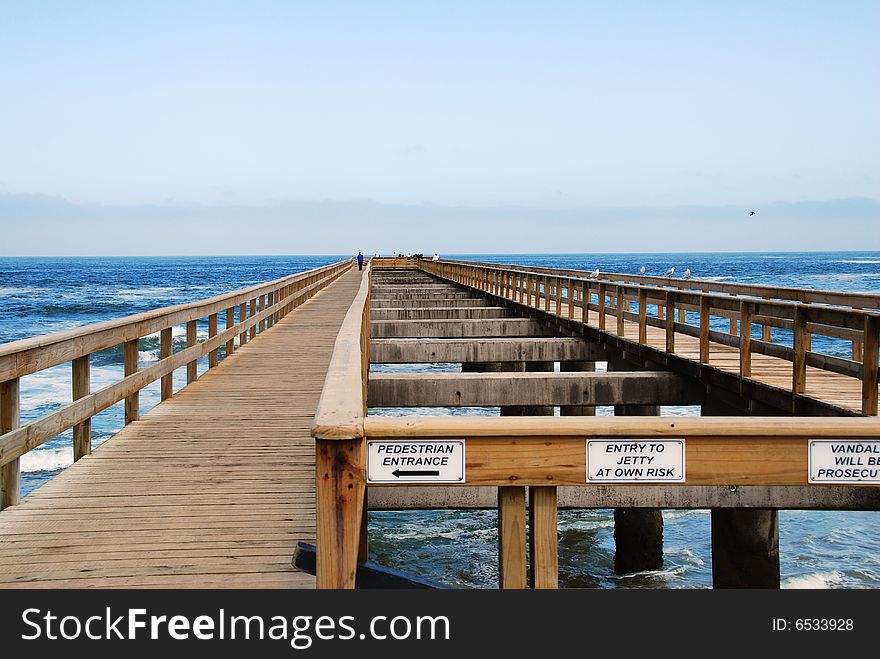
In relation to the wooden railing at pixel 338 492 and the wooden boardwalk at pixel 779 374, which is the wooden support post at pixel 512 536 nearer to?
the wooden railing at pixel 338 492

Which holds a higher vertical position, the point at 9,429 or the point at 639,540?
the point at 9,429

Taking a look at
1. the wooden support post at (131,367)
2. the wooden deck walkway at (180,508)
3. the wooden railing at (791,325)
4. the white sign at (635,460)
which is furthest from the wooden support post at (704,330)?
the white sign at (635,460)

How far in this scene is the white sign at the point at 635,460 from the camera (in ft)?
9.64

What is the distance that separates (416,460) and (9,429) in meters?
3.59

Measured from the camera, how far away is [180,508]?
217 inches

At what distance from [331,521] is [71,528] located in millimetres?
2974

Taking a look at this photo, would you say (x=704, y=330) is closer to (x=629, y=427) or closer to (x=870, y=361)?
(x=870, y=361)

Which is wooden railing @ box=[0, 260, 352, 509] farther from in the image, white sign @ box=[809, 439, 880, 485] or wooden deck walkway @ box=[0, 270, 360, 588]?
white sign @ box=[809, 439, 880, 485]

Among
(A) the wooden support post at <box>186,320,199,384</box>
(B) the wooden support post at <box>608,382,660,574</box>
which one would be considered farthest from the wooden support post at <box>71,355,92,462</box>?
(B) the wooden support post at <box>608,382,660,574</box>

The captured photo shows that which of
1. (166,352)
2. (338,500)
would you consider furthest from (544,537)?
(166,352)

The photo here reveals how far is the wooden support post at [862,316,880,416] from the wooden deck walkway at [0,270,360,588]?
4421 mm

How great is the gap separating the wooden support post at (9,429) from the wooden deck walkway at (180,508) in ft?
0.32

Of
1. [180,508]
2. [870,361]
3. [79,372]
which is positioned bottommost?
[180,508]
